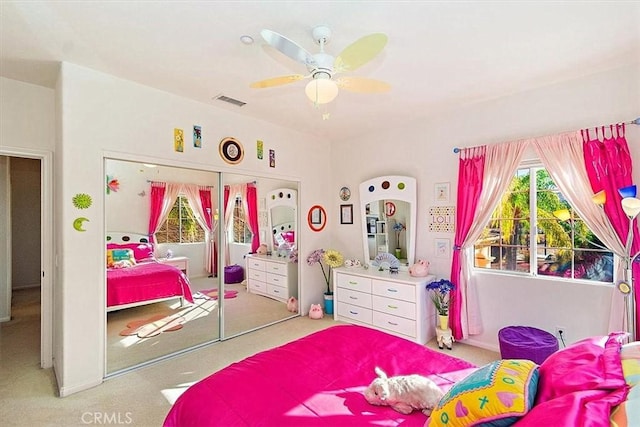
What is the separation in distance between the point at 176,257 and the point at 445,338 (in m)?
3.02

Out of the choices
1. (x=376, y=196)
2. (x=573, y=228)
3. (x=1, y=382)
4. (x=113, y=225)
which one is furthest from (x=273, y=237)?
(x=573, y=228)

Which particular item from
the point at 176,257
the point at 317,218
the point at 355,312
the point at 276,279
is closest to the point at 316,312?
the point at 355,312

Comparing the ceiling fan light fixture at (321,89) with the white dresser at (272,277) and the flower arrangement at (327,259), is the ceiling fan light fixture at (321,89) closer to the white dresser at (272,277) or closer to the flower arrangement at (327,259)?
the white dresser at (272,277)

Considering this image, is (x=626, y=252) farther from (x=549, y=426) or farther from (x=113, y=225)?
(x=113, y=225)

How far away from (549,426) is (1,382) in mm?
3769

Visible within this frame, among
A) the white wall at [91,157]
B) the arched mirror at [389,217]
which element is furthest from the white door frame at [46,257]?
the arched mirror at [389,217]

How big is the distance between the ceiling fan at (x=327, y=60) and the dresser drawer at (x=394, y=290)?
2211 millimetres

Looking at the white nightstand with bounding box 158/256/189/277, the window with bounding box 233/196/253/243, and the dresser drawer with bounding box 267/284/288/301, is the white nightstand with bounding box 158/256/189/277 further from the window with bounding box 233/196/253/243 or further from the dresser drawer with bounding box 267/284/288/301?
the dresser drawer with bounding box 267/284/288/301

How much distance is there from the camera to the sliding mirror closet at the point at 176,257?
8.97ft

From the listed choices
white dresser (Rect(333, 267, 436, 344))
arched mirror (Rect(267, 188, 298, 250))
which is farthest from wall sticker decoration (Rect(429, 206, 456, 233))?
arched mirror (Rect(267, 188, 298, 250))

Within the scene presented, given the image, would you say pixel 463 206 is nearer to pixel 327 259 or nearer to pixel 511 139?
pixel 511 139

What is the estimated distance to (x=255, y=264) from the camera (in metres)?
3.90

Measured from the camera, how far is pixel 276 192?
13.2ft

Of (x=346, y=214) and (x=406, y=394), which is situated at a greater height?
(x=346, y=214)
